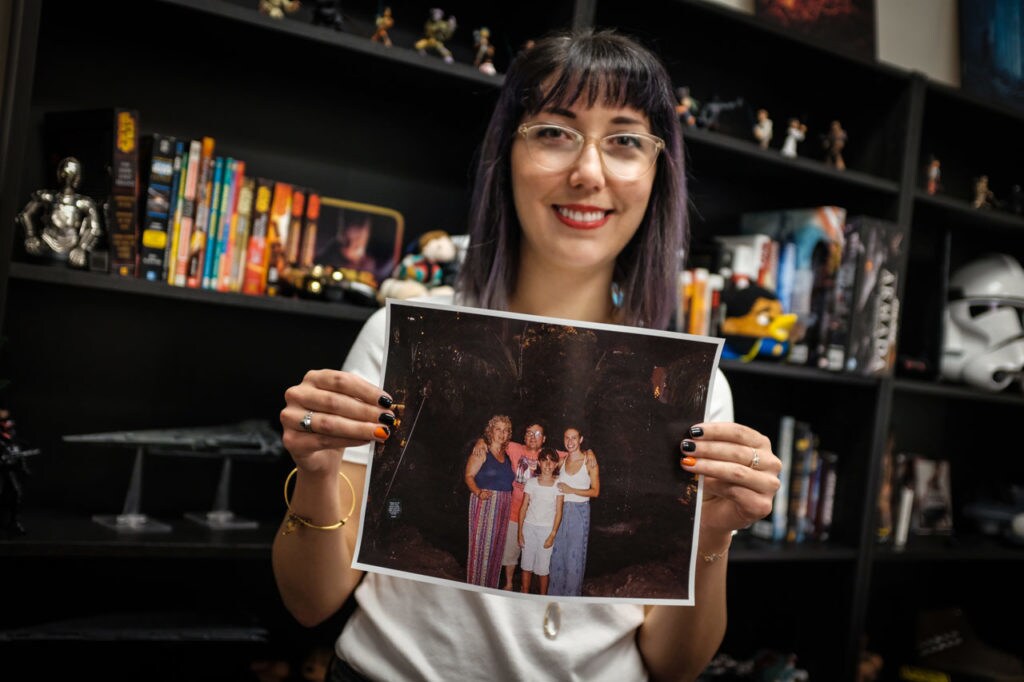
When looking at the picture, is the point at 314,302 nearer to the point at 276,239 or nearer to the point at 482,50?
the point at 276,239

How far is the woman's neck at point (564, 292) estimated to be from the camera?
1323 millimetres

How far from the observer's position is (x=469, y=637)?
1164 mm

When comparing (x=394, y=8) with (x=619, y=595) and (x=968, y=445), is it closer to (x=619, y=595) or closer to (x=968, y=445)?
(x=619, y=595)

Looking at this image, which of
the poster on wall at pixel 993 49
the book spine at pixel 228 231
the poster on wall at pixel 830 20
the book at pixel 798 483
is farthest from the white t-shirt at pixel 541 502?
the poster on wall at pixel 993 49

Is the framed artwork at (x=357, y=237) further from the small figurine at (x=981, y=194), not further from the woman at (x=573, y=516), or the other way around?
the small figurine at (x=981, y=194)

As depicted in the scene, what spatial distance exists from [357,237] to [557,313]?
2.33ft

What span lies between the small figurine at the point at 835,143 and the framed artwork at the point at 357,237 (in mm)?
1145

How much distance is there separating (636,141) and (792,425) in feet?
3.86

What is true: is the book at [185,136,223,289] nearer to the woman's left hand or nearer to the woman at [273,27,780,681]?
the woman at [273,27,780,681]

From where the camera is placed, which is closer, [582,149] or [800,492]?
[582,149]

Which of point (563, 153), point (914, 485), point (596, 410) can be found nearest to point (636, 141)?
point (563, 153)

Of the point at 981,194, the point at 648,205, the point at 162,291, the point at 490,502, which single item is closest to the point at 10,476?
the point at 162,291

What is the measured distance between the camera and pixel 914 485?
244 cm

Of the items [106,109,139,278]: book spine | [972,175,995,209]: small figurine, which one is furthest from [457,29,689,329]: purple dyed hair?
[972,175,995,209]: small figurine
